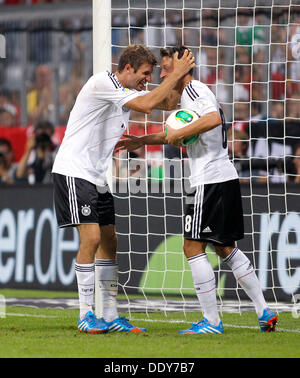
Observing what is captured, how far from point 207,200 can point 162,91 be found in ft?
2.85

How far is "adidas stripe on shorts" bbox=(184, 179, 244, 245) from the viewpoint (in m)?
6.35

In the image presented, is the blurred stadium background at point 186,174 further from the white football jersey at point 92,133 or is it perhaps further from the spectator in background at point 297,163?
the white football jersey at point 92,133

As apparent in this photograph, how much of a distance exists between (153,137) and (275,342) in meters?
1.96

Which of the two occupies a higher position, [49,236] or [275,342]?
[49,236]

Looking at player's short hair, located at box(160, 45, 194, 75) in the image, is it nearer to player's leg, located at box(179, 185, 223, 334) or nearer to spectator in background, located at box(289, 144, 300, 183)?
player's leg, located at box(179, 185, 223, 334)

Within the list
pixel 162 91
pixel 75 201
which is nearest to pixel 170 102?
pixel 162 91

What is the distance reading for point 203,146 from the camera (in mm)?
6461

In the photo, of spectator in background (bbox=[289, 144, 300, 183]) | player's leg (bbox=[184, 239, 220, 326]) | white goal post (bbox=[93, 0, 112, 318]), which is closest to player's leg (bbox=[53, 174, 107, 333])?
white goal post (bbox=[93, 0, 112, 318])

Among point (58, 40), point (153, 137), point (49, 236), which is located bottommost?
point (49, 236)

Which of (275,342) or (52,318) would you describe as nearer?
(275,342)

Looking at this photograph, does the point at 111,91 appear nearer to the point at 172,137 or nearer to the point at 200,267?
the point at 172,137

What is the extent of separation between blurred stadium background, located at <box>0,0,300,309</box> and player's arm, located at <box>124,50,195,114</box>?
1.73 m

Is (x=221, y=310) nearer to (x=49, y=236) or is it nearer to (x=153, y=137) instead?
(x=153, y=137)
